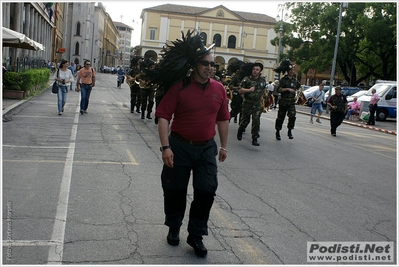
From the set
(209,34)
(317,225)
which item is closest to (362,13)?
(317,225)

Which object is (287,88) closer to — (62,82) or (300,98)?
(300,98)

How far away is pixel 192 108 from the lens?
191 inches

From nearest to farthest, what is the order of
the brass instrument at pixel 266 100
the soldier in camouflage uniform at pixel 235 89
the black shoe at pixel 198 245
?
the black shoe at pixel 198 245 → the brass instrument at pixel 266 100 → the soldier in camouflage uniform at pixel 235 89

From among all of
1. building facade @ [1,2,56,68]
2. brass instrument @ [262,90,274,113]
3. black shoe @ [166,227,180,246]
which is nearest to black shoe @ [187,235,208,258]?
black shoe @ [166,227,180,246]

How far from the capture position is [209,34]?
322 ft

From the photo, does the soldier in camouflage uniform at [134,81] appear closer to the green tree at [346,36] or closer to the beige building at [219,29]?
the green tree at [346,36]

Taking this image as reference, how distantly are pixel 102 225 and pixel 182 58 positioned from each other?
188 centimetres

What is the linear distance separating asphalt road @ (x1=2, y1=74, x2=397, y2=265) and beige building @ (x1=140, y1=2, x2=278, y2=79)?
273 ft

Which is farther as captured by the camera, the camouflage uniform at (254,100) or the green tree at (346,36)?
the green tree at (346,36)

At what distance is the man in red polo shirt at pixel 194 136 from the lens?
15.9 ft

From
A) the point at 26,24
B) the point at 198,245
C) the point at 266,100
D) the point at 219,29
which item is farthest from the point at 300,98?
the point at 219,29

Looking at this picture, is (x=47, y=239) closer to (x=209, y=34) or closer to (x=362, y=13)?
(x=362, y=13)

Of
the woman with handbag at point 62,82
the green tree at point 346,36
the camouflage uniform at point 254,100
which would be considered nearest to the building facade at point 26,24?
the woman with handbag at point 62,82

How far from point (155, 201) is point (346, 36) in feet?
152
